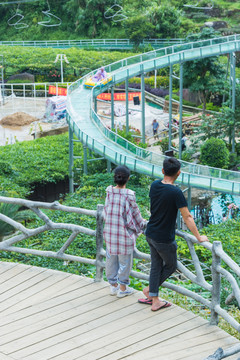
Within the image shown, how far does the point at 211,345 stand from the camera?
4.95 meters

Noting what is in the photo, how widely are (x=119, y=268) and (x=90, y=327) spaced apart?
771mm

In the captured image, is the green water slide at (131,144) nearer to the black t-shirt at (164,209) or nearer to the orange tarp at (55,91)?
the orange tarp at (55,91)

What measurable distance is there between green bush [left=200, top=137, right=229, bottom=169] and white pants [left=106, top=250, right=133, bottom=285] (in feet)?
58.0

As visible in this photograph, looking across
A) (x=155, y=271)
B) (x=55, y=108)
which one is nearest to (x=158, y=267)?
(x=155, y=271)

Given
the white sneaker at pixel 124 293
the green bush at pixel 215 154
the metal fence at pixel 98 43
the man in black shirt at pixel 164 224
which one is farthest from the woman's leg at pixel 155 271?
the metal fence at pixel 98 43

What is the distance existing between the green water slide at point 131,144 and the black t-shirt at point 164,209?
12717mm

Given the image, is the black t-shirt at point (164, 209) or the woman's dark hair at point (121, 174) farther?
the woman's dark hair at point (121, 174)

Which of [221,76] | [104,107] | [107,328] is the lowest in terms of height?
[104,107]

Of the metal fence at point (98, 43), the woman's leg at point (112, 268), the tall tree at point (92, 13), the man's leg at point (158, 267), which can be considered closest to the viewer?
the man's leg at point (158, 267)

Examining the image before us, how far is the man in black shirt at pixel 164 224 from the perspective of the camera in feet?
17.3

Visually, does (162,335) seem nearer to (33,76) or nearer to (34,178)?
(34,178)

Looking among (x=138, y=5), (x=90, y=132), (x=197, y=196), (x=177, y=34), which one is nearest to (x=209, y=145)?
(x=197, y=196)

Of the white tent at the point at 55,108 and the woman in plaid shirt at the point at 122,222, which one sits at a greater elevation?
the woman in plaid shirt at the point at 122,222

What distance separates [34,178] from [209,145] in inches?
265
